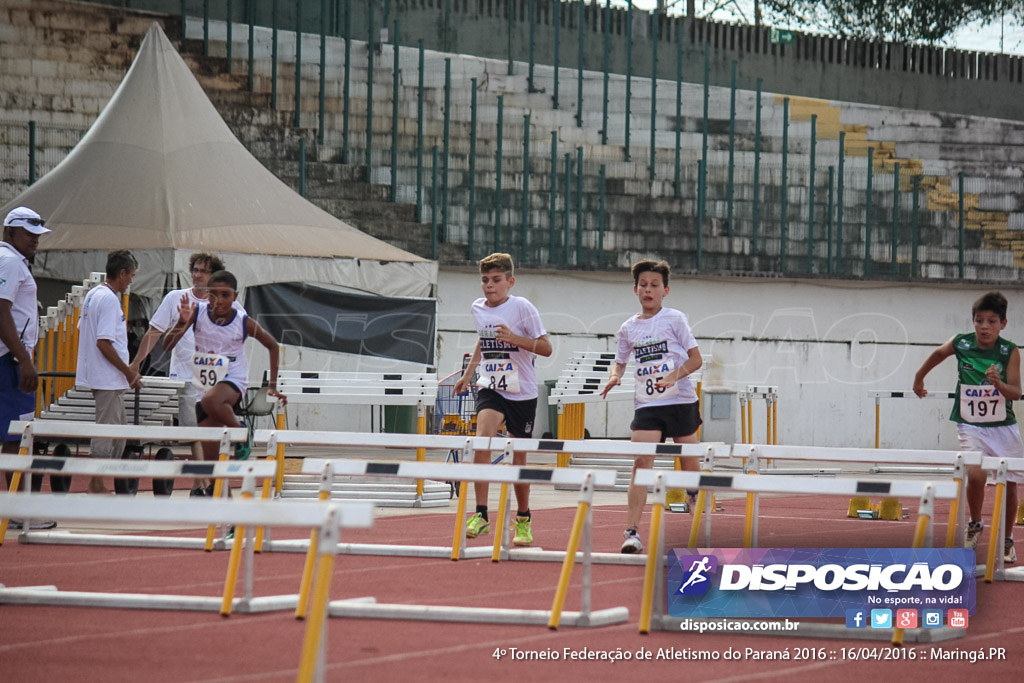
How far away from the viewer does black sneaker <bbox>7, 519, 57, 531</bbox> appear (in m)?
9.87

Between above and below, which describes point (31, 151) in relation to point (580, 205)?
above

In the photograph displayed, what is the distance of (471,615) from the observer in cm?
659

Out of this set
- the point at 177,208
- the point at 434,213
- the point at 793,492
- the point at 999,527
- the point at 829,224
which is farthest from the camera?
the point at 829,224

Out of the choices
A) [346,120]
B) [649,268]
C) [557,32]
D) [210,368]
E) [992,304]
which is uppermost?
[557,32]

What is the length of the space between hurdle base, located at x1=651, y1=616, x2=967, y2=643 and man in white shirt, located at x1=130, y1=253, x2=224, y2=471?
564 cm

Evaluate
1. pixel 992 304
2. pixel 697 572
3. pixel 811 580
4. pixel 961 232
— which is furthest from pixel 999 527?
pixel 961 232

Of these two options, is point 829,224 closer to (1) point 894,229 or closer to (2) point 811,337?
(1) point 894,229

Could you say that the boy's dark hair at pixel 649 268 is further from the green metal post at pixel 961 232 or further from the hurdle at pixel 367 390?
the green metal post at pixel 961 232

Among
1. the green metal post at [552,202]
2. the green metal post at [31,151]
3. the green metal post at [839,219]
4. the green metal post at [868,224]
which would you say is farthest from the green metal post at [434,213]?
the green metal post at [868,224]

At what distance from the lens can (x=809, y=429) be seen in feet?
73.6

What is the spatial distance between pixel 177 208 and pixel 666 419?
30.6 feet

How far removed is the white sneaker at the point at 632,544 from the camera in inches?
355

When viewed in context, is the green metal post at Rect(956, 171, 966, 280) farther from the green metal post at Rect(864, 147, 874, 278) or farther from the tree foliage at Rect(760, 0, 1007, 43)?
the tree foliage at Rect(760, 0, 1007, 43)

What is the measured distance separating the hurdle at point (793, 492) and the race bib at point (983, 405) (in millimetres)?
3151
